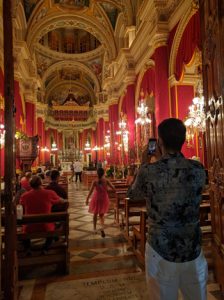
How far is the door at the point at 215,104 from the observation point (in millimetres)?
2455

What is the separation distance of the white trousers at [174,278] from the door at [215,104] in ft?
Answer: 4.22

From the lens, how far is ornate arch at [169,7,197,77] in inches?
275

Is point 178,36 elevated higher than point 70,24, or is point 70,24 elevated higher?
point 70,24

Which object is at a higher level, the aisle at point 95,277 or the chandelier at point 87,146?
the chandelier at point 87,146

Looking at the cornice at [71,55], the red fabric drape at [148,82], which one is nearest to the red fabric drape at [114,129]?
the red fabric drape at [148,82]

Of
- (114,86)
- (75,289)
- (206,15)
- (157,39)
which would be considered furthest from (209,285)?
(114,86)

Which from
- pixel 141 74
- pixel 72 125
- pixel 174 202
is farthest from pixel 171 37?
pixel 72 125

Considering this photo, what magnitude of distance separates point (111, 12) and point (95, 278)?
49.5 feet

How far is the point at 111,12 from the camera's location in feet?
48.6

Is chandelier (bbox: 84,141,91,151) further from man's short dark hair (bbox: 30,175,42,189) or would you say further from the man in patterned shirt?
the man in patterned shirt

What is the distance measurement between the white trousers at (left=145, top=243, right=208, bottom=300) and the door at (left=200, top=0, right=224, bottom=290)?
128cm

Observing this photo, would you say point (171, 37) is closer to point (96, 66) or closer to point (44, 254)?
point (44, 254)

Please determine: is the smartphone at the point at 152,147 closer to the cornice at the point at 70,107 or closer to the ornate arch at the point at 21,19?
the ornate arch at the point at 21,19

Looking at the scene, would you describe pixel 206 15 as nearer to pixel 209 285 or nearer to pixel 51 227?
pixel 209 285
